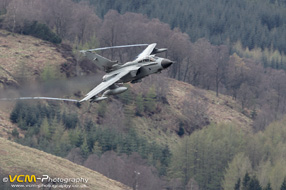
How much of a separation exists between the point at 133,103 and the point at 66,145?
1147 inches

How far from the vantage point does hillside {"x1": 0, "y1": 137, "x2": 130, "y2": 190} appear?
8138 cm

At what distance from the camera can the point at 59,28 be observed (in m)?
172

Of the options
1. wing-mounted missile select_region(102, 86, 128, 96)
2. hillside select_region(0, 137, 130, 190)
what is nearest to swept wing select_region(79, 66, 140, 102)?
wing-mounted missile select_region(102, 86, 128, 96)

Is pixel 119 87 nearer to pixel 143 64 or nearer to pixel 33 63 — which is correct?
pixel 143 64

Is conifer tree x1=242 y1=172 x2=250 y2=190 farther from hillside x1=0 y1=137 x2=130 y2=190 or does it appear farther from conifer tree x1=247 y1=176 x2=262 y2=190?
hillside x1=0 y1=137 x2=130 y2=190

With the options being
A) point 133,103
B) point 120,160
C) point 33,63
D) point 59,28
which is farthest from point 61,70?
point 59,28

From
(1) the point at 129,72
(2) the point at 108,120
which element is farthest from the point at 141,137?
(1) the point at 129,72

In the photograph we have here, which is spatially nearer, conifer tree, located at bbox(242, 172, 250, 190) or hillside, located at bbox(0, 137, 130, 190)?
hillside, located at bbox(0, 137, 130, 190)

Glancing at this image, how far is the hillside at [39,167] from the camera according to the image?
81.4 metres

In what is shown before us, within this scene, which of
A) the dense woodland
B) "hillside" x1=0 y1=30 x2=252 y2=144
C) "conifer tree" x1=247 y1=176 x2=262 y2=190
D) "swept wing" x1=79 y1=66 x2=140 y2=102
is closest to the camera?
"swept wing" x1=79 y1=66 x2=140 y2=102

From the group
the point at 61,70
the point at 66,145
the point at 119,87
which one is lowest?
the point at 66,145

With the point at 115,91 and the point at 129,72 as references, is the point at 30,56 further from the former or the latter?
the point at 115,91

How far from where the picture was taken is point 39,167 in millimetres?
83750

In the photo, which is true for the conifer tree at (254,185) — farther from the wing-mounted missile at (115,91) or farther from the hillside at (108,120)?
the wing-mounted missile at (115,91)
